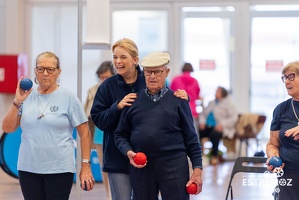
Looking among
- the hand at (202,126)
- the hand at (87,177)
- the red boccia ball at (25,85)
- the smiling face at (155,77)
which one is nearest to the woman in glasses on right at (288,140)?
the smiling face at (155,77)

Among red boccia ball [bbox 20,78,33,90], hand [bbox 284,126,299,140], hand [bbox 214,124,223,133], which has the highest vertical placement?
red boccia ball [bbox 20,78,33,90]

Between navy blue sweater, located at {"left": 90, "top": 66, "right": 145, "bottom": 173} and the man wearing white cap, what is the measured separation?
25 centimetres

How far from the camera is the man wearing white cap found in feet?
11.5

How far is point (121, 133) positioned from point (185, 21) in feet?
28.3

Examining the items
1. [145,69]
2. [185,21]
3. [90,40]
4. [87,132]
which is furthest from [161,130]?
[185,21]

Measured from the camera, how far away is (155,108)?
11.6 ft

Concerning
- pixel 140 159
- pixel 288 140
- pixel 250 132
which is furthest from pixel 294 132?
pixel 250 132

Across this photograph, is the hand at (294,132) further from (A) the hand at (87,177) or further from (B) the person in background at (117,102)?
(A) the hand at (87,177)

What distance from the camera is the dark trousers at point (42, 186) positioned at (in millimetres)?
3805

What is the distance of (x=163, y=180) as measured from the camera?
352 centimetres

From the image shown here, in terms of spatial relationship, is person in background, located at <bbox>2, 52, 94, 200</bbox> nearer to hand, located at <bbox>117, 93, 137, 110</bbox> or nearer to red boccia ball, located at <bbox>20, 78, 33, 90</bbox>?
red boccia ball, located at <bbox>20, 78, 33, 90</bbox>

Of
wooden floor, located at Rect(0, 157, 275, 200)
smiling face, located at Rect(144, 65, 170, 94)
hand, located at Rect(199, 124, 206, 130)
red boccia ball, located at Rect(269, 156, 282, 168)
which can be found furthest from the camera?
hand, located at Rect(199, 124, 206, 130)

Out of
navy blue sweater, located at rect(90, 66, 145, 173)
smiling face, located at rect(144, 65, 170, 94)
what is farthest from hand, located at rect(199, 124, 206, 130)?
smiling face, located at rect(144, 65, 170, 94)

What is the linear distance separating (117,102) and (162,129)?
394 mm
